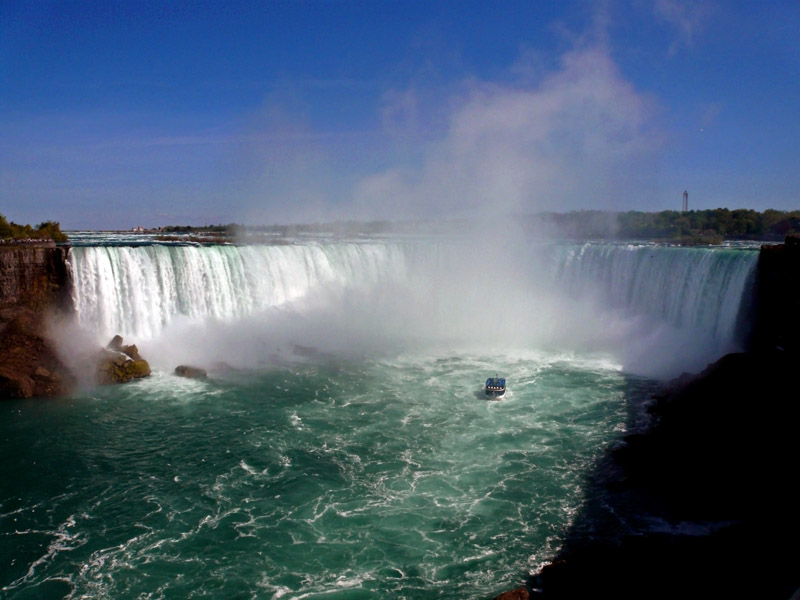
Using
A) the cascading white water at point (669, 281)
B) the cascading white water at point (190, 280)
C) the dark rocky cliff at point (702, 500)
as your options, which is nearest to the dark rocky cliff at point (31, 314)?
the cascading white water at point (190, 280)

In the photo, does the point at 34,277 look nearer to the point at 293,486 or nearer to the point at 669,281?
the point at 293,486

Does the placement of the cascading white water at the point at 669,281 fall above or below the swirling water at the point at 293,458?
above

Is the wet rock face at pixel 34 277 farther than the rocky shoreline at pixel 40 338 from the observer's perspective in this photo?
Yes

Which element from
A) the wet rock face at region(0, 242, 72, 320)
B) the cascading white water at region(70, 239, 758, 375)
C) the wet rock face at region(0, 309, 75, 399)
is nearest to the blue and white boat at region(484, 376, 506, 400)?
the cascading white water at region(70, 239, 758, 375)

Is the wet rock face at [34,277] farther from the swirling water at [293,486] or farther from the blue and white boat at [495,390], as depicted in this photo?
the blue and white boat at [495,390]

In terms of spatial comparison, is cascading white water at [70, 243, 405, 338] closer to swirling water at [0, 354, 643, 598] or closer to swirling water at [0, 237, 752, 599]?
swirling water at [0, 237, 752, 599]

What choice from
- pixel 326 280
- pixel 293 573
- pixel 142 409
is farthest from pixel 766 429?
→ pixel 326 280
